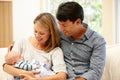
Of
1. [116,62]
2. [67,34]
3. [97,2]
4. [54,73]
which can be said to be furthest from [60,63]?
[97,2]

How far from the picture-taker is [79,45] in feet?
5.84

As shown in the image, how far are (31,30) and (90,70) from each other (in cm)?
235

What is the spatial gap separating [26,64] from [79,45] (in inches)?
16.9

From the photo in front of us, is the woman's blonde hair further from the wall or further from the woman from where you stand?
the wall

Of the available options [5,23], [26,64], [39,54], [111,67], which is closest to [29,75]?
[26,64]

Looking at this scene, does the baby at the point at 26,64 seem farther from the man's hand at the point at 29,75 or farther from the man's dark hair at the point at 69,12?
the man's dark hair at the point at 69,12

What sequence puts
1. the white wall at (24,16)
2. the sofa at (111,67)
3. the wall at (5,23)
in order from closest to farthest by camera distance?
the sofa at (111,67), the wall at (5,23), the white wall at (24,16)

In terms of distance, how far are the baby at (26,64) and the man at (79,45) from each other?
0.20m

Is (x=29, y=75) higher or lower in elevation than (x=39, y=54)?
lower

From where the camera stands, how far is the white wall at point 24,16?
3.87 metres

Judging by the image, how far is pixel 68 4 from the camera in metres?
1.64

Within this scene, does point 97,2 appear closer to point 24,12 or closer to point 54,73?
point 24,12

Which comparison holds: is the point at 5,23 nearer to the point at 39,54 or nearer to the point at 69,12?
the point at 39,54

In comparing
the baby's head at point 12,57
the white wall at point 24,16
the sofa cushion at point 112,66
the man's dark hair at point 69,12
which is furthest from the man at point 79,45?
the white wall at point 24,16
